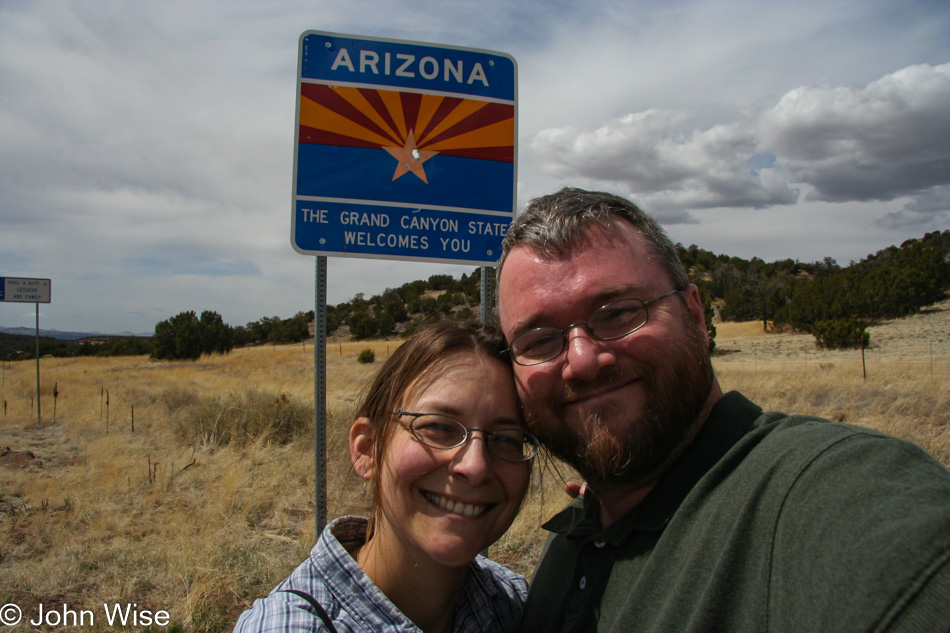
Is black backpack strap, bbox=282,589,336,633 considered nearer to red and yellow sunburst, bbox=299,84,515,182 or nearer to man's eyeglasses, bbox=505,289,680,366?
man's eyeglasses, bbox=505,289,680,366

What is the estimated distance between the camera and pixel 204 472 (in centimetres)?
654

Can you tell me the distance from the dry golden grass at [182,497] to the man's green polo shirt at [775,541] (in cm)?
182

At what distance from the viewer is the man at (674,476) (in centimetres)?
76

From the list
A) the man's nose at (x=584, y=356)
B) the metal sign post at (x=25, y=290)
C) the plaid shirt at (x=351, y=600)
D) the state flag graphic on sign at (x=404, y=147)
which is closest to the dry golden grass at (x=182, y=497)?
the plaid shirt at (x=351, y=600)

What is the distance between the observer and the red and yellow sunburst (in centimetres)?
244

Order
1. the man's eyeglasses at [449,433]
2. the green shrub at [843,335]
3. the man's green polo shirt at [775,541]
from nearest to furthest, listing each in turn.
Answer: the man's green polo shirt at [775,541] → the man's eyeglasses at [449,433] → the green shrub at [843,335]

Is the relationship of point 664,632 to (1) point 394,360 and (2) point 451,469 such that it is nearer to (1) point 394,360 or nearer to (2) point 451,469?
(2) point 451,469

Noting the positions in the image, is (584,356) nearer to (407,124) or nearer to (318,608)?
(318,608)

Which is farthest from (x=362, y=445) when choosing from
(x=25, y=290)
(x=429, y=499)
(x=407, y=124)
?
(x=25, y=290)

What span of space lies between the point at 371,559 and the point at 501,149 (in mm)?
1929

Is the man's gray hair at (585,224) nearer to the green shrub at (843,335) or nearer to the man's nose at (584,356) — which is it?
the man's nose at (584,356)

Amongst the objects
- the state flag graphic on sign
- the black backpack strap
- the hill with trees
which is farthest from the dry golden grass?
the hill with trees

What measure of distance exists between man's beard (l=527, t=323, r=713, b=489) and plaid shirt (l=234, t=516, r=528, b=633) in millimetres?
545

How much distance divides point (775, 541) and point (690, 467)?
349 millimetres
